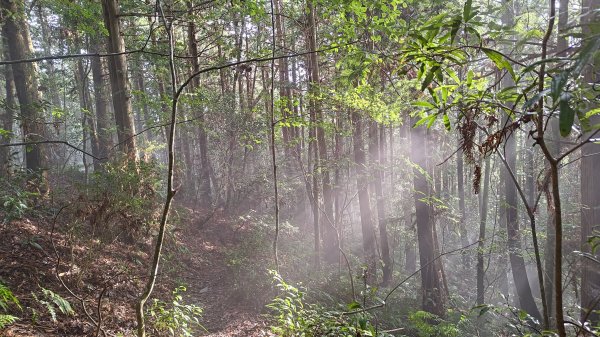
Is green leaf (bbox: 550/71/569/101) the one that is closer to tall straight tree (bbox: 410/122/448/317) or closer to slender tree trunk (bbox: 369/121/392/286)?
tall straight tree (bbox: 410/122/448/317)

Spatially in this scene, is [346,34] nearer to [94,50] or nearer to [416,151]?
[416,151]

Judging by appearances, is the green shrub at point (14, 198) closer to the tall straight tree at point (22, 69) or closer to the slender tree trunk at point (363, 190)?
the tall straight tree at point (22, 69)

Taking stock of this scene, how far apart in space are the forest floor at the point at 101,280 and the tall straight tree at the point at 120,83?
2077 mm

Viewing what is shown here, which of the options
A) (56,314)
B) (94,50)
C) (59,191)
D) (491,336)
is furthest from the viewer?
(94,50)

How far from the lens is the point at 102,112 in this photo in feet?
49.4

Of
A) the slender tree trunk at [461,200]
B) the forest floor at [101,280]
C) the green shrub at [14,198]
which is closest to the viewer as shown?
the forest floor at [101,280]

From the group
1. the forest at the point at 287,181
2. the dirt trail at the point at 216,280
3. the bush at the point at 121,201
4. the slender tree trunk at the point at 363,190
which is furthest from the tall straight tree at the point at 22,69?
the slender tree trunk at the point at 363,190

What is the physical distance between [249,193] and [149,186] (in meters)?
6.07

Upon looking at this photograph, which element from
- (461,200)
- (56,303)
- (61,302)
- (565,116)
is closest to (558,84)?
(565,116)

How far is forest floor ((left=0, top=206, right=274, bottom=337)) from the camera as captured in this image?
4078 millimetres

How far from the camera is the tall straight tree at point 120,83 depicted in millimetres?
7352

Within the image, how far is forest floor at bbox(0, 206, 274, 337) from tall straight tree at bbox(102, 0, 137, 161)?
2077 mm

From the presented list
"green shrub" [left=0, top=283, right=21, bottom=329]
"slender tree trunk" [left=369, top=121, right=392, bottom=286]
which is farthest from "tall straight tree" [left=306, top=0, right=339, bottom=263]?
"green shrub" [left=0, top=283, right=21, bottom=329]

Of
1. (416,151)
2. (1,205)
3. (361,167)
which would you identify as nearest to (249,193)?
(361,167)
